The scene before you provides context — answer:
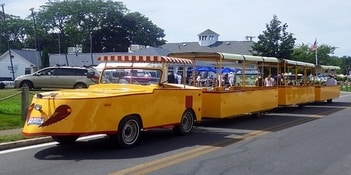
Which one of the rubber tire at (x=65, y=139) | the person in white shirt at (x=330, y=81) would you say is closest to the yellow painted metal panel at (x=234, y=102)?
the rubber tire at (x=65, y=139)

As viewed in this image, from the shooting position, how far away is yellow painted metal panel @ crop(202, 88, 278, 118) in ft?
48.9

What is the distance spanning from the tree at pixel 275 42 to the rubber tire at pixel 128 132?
50.1 meters

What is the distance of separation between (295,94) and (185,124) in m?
11.5

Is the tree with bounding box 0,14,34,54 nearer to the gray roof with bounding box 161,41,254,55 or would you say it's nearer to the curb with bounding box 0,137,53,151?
the gray roof with bounding box 161,41,254,55

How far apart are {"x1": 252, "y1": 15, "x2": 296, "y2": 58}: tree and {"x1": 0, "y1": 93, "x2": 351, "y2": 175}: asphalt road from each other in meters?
46.7

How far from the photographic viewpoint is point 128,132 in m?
10.3

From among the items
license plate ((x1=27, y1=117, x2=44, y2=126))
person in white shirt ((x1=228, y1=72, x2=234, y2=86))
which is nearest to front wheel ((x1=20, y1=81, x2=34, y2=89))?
person in white shirt ((x1=228, y1=72, x2=234, y2=86))

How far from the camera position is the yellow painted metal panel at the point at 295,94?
21516 mm

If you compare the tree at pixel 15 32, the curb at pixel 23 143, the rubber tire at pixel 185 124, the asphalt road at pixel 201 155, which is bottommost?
the asphalt road at pixel 201 155

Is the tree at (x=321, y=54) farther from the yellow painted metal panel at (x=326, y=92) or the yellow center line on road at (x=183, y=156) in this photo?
the yellow center line on road at (x=183, y=156)

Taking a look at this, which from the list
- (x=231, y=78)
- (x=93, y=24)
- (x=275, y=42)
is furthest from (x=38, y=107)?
(x=93, y=24)

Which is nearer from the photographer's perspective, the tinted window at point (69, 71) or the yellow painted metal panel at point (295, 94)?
the yellow painted metal panel at point (295, 94)

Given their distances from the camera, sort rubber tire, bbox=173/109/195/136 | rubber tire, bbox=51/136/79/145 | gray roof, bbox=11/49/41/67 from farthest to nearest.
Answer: gray roof, bbox=11/49/41/67, rubber tire, bbox=173/109/195/136, rubber tire, bbox=51/136/79/145

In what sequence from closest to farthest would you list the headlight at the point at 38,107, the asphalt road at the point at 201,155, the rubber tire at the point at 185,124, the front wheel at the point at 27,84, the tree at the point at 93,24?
1. the asphalt road at the point at 201,155
2. the headlight at the point at 38,107
3. the rubber tire at the point at 185,124
4. the front wheel at the point at 27,84
5. the tree at the point at 93,24
